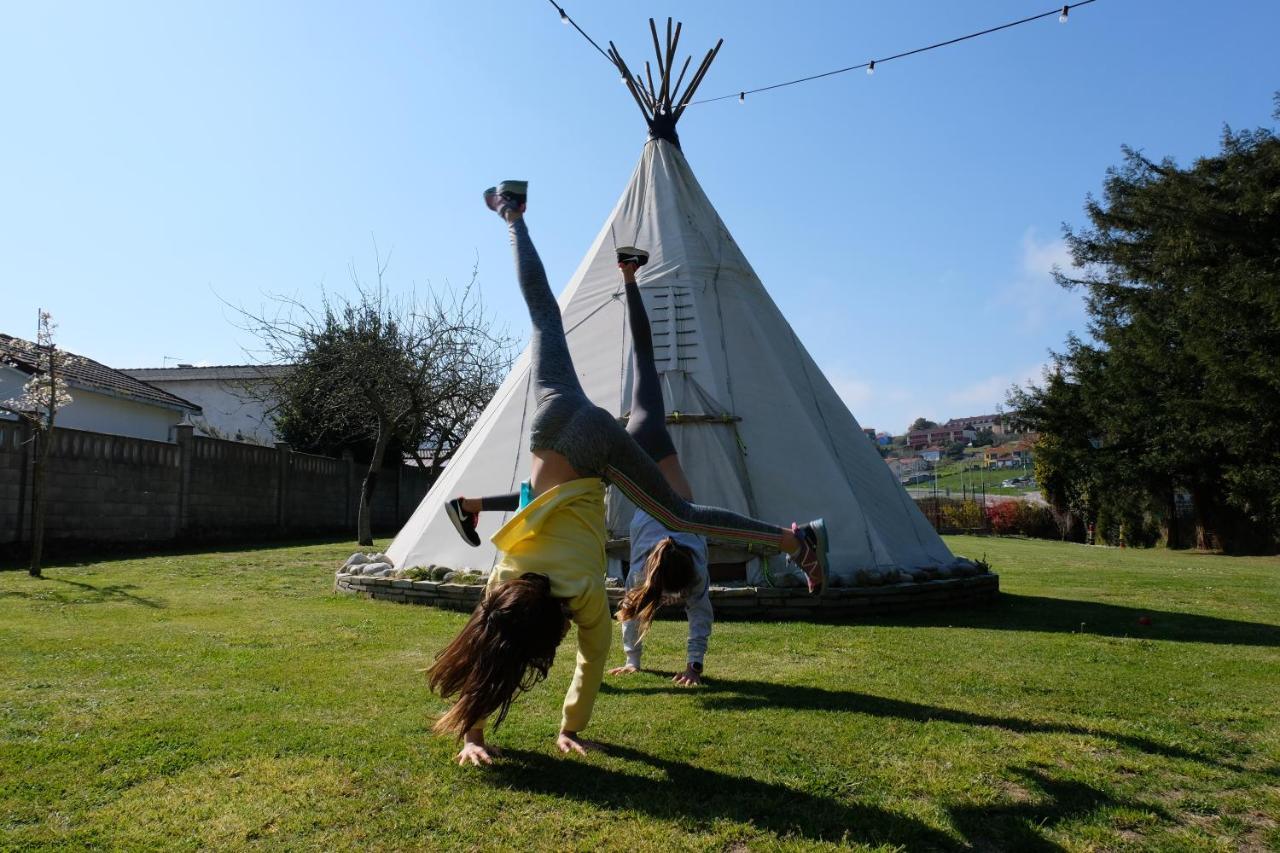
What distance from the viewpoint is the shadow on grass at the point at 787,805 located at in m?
2.69

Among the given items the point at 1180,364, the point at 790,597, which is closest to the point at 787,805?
the point at 790,597

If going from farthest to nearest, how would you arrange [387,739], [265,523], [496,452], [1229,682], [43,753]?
[265,523]
[496,452]
[1229,682]
[387,739]
[43,753]

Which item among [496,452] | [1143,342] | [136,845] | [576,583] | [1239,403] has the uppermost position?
[1143,342]

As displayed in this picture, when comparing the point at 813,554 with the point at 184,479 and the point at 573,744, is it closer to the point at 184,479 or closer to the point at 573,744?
the point at 573,744

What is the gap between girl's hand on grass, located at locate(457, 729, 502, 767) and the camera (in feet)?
10.8

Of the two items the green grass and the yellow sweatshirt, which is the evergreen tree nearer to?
the yellow sweatshirt

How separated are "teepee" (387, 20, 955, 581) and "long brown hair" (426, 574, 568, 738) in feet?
14.5

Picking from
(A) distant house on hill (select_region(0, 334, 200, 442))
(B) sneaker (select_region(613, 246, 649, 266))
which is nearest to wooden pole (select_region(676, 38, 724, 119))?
(B) sneaker (select_region(613, 246, 649, 266))

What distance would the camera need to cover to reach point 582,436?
11.3ft

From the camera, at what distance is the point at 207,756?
328 cm

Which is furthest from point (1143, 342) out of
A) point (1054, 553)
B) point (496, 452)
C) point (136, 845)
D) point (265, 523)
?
point (136, 845)

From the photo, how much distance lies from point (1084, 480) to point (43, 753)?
28.8 metres

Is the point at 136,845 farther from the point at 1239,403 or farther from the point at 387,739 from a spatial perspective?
the point at 1239,403

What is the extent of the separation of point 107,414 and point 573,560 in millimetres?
18575
